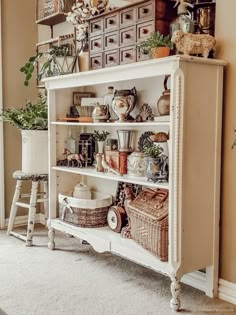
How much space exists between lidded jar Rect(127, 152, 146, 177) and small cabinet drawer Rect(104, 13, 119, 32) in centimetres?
86

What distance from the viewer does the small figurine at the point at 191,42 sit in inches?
89.7

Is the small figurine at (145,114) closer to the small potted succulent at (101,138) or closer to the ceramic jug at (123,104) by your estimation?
the ceramic jug at (123,104)

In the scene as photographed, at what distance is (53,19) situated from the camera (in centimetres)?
373

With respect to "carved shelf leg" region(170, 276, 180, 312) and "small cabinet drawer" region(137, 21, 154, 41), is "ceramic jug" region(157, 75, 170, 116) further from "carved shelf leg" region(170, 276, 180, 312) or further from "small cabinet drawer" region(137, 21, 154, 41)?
"carved shelf leg" region(170, 276, 180, 312)

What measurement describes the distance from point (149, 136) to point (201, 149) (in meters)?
0.61

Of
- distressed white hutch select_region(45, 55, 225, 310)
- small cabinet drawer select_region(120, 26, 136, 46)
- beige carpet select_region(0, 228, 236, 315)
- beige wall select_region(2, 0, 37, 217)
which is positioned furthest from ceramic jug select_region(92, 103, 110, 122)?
beige wall select_region(2, 0, 37, 217)

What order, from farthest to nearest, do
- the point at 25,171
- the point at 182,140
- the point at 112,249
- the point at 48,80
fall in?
the point at 25,171 → the point at 48,80 → the point at 112,249 → the point at 182,140

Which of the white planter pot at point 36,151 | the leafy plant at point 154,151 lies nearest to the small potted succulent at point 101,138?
the white planter pot at point 36,151

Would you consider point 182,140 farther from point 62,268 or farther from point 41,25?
point 41,25

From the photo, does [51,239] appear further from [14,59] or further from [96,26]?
[14,59]

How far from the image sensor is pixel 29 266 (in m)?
3.00

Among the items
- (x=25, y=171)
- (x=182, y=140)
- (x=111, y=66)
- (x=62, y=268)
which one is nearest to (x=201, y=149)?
(x=182, y=140)

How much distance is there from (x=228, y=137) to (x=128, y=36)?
0.92 meters

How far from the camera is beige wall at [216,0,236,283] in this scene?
2.35 m
